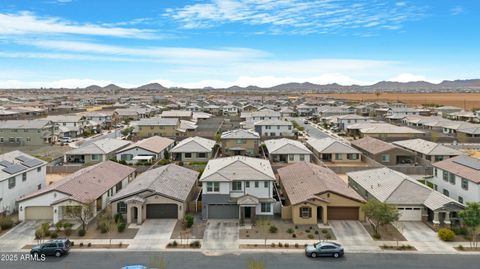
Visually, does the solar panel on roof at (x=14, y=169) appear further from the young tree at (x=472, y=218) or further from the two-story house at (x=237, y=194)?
the young tree at (x=472, y=218)

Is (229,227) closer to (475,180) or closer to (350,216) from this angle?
(350,216)

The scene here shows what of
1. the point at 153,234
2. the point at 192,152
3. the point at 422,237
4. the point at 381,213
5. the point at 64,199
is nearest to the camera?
the point at 381,213

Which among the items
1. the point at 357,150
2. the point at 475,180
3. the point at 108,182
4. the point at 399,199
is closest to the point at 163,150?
the point at 108,182

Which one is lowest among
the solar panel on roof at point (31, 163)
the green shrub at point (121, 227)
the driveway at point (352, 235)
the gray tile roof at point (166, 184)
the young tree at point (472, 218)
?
the driveway at point (352, 235)

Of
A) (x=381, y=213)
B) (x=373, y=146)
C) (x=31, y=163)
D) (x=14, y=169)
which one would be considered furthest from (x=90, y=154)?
(x=381, y=213)

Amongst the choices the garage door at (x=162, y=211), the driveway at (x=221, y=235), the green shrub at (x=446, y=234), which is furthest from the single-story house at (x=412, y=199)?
the garage door at (x=162, y=211)

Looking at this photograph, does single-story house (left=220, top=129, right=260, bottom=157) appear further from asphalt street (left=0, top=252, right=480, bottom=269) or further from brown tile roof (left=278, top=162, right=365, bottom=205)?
asphalt street (left=0, top=252, right=480, bottom=269)

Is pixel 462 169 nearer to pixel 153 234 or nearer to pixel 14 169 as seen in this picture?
pixel 153 234

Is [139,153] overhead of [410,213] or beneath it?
overhead
